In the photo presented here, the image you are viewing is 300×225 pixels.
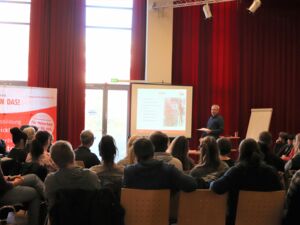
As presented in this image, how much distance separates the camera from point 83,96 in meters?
8.71

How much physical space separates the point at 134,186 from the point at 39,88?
5387 millimetres

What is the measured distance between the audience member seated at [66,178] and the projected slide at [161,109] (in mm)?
5490

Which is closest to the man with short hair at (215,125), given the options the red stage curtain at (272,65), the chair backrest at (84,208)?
the red stage curtain at (272,65)

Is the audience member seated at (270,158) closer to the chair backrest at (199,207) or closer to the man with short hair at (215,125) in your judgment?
the chair backrest at (199,207)

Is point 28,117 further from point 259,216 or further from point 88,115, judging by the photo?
point 259,216

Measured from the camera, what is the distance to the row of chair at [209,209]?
2.96m

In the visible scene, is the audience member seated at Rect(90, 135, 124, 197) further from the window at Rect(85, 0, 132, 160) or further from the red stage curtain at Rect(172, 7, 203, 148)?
the red stage curtain at Rect(172, 7, 203, 148)

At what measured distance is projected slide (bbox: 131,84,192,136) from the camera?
8.52 meters

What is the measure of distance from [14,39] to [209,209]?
23.1 feet

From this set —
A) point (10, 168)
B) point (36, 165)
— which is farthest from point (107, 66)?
point (36, 165)

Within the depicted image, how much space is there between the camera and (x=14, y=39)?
346 inches

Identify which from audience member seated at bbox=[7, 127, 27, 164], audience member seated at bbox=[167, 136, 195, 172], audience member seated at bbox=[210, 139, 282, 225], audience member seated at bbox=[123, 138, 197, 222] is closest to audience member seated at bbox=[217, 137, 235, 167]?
audience member seated at bbox=[167, 136, 195, 172]

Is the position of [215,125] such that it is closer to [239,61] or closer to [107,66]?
[239,61]

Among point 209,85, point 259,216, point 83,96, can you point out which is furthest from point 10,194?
point 209,85
